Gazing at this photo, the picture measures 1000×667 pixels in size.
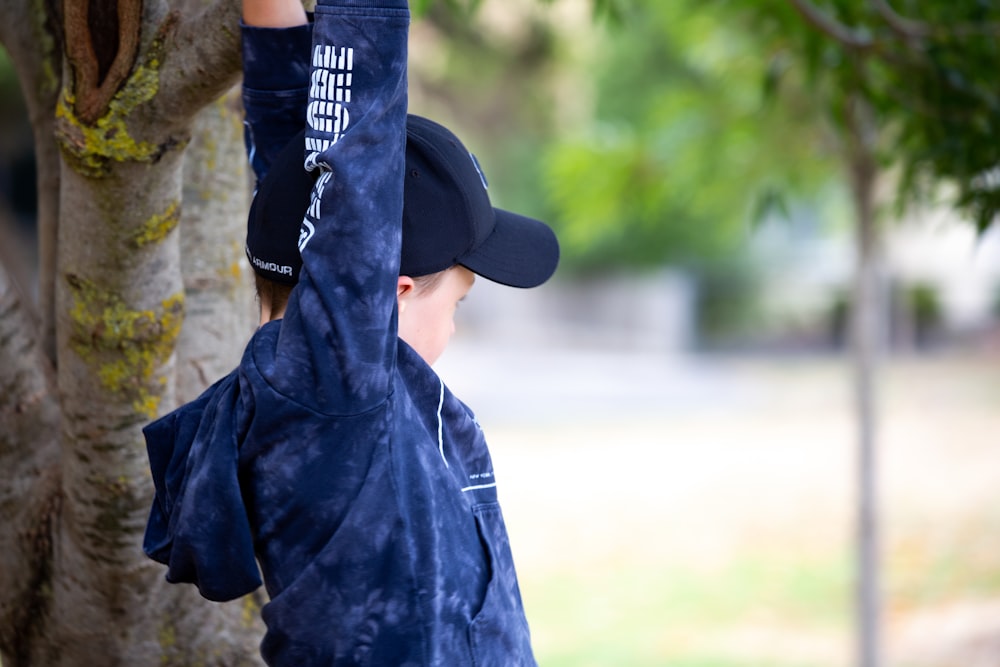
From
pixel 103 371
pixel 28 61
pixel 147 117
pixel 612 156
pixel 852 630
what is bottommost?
pixel 852 630

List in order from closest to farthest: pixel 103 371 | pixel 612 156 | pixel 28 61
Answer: pixel 103 371 < pixel 28 61 < pixel 612 156

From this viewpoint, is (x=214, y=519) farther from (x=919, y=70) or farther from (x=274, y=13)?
(x=919, y=70)

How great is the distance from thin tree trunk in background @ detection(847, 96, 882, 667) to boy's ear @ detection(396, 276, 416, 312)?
12.8 ft

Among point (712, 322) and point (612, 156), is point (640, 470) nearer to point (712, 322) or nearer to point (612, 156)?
point (612, 156)

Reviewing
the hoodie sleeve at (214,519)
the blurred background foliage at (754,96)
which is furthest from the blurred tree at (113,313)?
the blurred background foliage at (754,96)

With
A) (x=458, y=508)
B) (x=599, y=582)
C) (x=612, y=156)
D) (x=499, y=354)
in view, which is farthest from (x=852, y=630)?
(x=499, y=354)

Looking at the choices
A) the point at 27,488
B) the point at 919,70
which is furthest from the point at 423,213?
the point at 919,70

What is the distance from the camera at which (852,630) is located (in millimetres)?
6504

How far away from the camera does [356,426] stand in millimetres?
1265

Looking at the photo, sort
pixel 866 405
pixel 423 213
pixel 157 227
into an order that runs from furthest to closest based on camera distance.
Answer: pixel 866 405, pixel 157 227, pixel 423 213

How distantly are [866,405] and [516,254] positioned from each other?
4.26m

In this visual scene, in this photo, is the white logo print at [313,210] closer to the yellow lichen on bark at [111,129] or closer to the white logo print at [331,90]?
the white logo print at [331,90]

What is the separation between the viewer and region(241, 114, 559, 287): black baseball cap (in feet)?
4.42

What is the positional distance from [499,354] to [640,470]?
8586 mm
